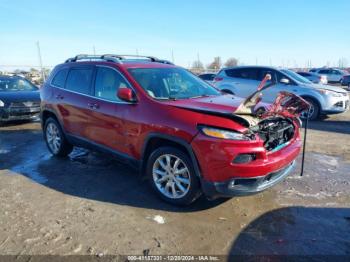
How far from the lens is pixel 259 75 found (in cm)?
1121

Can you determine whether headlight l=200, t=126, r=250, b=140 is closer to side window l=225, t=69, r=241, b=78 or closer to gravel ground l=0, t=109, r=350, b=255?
gravel ground l=0, t=109, r=350, b=255

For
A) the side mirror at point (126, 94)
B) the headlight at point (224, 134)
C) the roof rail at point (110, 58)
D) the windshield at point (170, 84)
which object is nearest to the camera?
the headlight at point (224, 134)

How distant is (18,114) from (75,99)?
494 centimetres

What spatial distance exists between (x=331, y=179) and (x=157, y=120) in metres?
2.95

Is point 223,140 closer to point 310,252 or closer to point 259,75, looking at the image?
point 310,252

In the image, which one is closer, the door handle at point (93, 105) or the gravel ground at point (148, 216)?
the gravel ground at point (148, 216)

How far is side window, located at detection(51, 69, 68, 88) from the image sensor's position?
600 cm

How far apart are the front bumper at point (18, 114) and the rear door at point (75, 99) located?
4.10 meters

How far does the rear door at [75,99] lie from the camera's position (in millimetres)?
5281

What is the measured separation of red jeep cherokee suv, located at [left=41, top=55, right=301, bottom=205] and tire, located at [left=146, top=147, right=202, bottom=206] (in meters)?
0.01

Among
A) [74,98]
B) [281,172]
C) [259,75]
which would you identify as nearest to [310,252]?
[281,172]

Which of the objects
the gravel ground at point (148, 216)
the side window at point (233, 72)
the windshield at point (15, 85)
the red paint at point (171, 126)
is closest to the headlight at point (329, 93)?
the side window at point (233, 72)

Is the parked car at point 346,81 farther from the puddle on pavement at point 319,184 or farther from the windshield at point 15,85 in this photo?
the windshield at point 15,85

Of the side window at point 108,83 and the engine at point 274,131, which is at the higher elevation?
the side window at point 108,83
